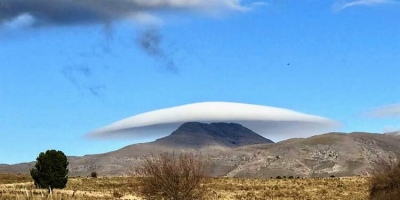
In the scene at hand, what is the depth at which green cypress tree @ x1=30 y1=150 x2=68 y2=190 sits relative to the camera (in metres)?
55.0

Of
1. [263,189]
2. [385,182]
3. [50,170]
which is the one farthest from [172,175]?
[263,189]

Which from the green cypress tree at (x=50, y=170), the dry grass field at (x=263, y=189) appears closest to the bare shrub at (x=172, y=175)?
the dry grass field at (x=263, y=189)

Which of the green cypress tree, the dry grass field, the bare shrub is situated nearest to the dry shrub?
the dry grass field

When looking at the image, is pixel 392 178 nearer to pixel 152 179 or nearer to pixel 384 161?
pixel 384 161

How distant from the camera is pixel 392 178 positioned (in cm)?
4147

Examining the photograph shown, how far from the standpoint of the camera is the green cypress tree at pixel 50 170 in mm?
55031

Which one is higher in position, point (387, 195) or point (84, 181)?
point (84, 181)

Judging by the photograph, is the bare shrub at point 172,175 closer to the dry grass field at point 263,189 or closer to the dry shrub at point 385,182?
the dry shrub at point 385,182

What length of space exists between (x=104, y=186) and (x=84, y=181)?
780 centimetres

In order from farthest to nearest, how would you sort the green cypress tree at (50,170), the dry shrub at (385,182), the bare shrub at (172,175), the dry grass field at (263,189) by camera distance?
the dry grass field at (263,189), the green cypress tree at (50,170), the dry shrub at (385,182), the bare shrub at (172,175)

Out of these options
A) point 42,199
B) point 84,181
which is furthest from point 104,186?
point 42,199

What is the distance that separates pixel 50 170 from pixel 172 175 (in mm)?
22112

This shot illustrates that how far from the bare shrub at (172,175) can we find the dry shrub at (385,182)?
41.0ft

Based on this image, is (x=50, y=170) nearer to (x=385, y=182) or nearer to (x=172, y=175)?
(x=172, y=175)
